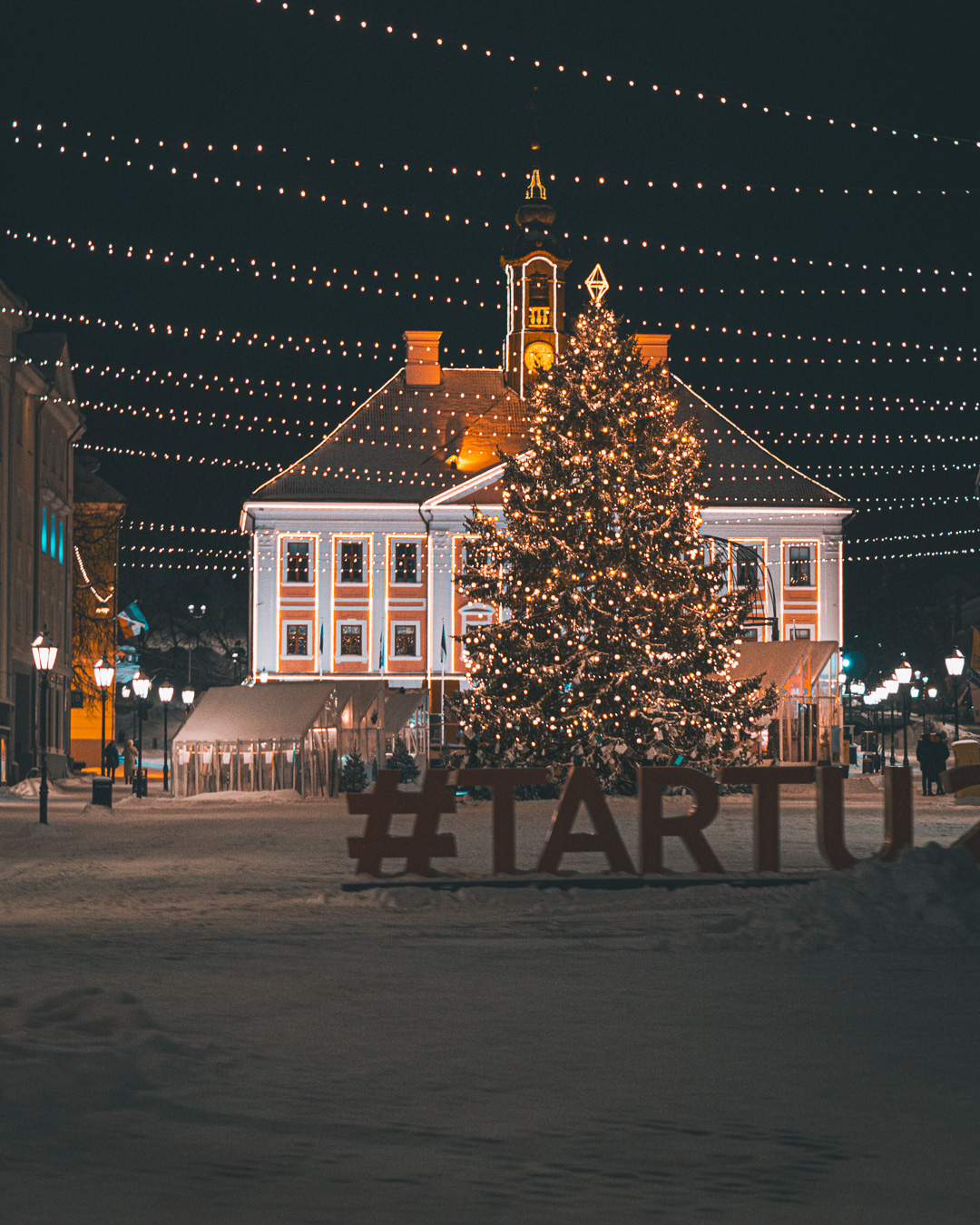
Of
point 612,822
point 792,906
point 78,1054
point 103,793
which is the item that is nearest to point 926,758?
point 103,793

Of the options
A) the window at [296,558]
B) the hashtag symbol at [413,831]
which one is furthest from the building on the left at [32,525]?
the hashtag symbol at [413,831]

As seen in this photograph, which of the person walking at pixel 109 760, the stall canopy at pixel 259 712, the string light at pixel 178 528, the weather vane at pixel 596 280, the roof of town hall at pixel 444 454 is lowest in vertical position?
the person walking at pixel 109 760

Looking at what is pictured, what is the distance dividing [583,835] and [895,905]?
4.16m

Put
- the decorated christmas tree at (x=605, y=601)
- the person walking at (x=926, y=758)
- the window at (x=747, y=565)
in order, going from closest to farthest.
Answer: the decorated christmas tree at (x=605, y=601), the window at (x=747, y=565), the person walking at (x=926, y=758)

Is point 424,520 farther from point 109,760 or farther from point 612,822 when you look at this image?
point 612,822

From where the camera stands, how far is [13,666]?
48469mm

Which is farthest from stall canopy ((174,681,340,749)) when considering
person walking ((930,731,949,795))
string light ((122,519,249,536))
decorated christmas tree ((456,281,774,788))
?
string light ((122,519,249,536))

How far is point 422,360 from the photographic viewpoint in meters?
77.0

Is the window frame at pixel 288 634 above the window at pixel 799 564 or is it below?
below

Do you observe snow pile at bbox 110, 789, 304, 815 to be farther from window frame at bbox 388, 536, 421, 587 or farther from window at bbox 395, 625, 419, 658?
window frame at bbox 388, 536, 421, 587

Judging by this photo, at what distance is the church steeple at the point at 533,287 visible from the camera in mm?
75812

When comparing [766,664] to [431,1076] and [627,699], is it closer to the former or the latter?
[627,699]

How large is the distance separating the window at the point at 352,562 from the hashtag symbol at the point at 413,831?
5750cm

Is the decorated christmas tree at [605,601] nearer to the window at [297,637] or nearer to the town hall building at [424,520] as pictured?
the town hall building at [424,520]
